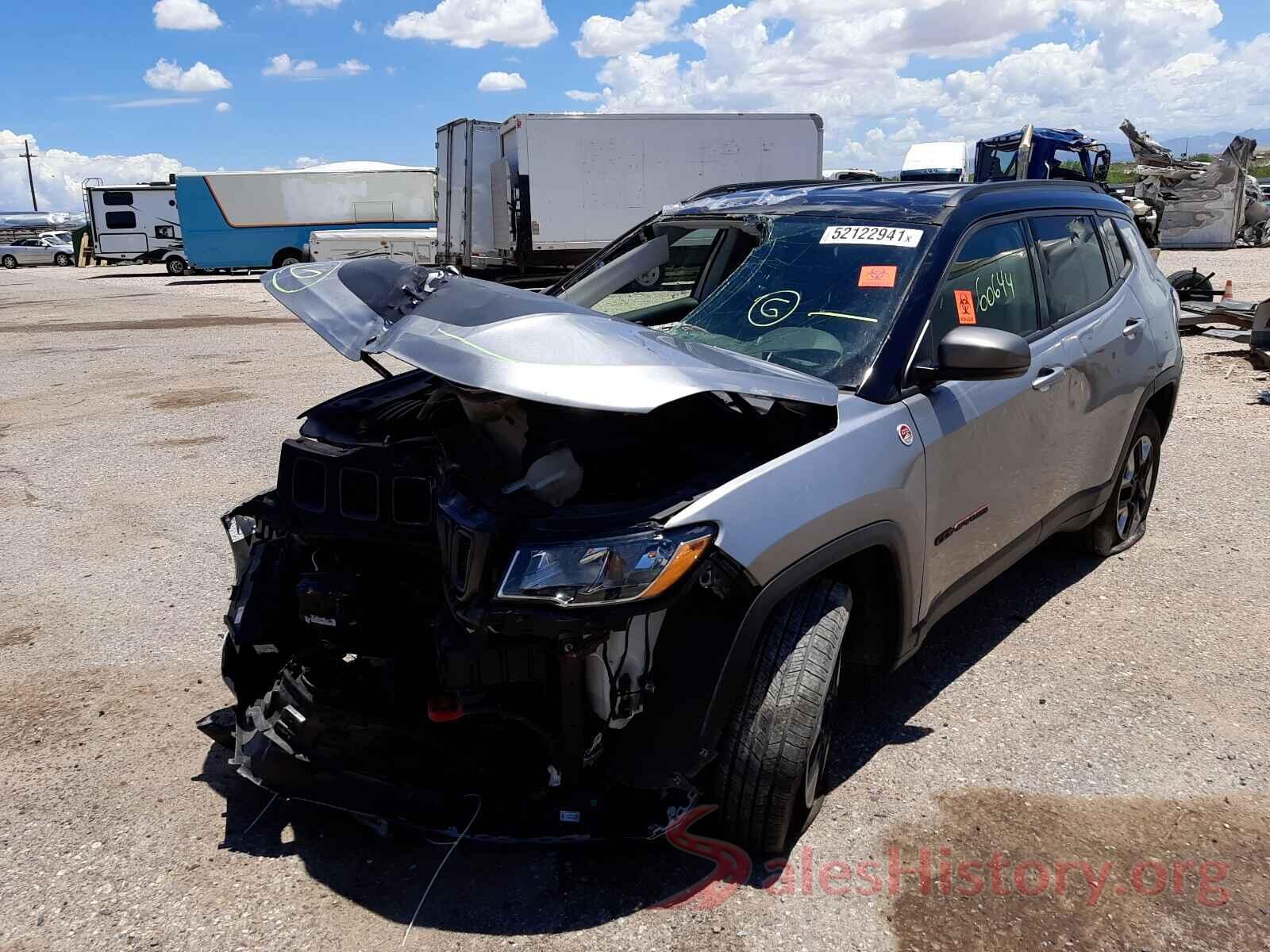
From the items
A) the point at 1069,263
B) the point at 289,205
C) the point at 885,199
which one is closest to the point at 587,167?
the point at 289,205

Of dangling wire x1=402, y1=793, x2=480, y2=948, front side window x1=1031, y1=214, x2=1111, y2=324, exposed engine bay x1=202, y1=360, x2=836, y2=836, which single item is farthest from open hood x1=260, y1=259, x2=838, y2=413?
front side window x1=1031, y1=214, x2=1111, y2=324

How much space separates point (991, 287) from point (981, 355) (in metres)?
0.82

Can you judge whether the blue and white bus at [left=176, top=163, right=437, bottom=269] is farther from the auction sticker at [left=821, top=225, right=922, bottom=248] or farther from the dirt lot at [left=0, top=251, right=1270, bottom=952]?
the auction sticker at [left=821, top=225, right=922, bottom=248]

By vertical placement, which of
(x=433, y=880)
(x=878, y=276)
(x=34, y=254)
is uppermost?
(x=34, y=254)

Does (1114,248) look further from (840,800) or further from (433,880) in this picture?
(433,880)

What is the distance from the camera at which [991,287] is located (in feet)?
11.9

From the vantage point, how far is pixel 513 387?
7.83 feet

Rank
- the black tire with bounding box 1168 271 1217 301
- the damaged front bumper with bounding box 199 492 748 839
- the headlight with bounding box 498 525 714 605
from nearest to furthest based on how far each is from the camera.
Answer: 1. the headlight with bounding box 498 525 714 605
2. the damaged front bumper with bounding box 199 492 748 839
3. the black tire with bounding box 1168 271 1217 301

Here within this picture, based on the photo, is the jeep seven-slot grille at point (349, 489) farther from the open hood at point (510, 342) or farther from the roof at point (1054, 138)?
the roof at point (1054, 138)

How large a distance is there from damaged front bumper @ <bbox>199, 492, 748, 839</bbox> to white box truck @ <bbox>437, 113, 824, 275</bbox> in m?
16.3

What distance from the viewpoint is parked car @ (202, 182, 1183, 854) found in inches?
96.3

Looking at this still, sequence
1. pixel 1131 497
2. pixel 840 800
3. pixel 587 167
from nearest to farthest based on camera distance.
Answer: pixel 840 800 → pixel 1131 497 → pixel 587 167

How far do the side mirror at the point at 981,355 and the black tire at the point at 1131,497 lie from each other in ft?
6.65

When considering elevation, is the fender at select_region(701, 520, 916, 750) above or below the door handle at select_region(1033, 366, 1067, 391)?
below
